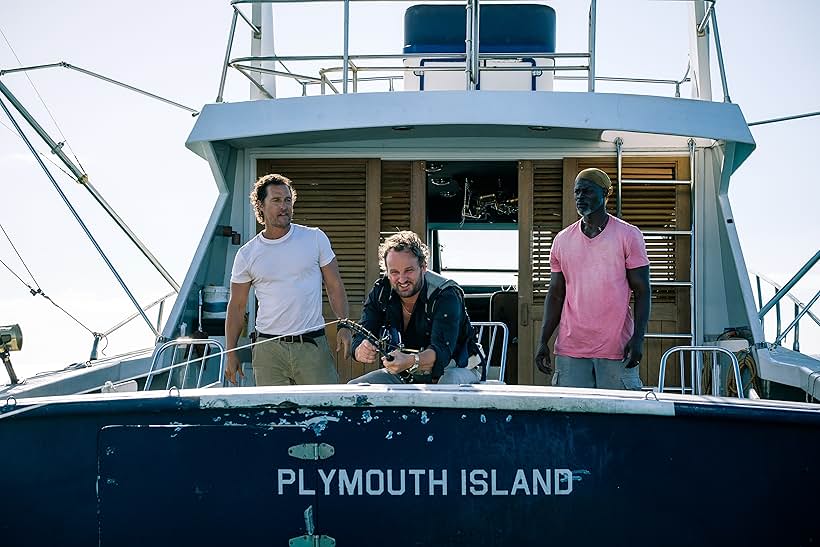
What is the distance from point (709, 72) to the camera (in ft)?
29.9

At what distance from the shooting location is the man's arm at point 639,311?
578 cm

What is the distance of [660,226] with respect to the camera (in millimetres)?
8477

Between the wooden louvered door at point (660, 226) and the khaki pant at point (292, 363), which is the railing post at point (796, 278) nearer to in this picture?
the wooden louvered door at point (660, 226)

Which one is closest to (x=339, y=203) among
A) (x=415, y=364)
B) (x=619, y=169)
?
(x=619, y=169)

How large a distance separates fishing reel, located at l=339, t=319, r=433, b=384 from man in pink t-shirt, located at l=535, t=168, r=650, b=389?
1131 mm

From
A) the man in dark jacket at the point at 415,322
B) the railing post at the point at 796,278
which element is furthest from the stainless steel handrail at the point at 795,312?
the man in dark jacket at the point at 415,322

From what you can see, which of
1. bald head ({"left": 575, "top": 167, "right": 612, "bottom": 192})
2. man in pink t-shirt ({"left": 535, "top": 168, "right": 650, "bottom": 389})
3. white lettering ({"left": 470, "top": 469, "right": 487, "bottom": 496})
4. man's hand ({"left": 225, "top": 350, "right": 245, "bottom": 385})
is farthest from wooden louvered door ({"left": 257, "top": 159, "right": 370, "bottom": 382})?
white lettering ({"left": 470, "top": 469, "right": 487, "bottom": 496})

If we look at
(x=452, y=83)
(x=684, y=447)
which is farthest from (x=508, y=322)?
(x=684, y=447)

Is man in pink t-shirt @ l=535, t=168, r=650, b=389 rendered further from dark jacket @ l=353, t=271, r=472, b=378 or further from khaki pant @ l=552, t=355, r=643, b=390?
dark jacket @ l=353, t=271, r=472, b=378

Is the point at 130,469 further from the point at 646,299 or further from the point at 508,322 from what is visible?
the point at 508,322

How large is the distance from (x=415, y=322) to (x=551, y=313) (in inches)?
44.6

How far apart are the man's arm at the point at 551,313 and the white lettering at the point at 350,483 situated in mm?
1929

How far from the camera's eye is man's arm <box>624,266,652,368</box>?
578 centimetres

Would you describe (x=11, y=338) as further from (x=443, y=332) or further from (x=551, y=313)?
(x=551, y=313)
